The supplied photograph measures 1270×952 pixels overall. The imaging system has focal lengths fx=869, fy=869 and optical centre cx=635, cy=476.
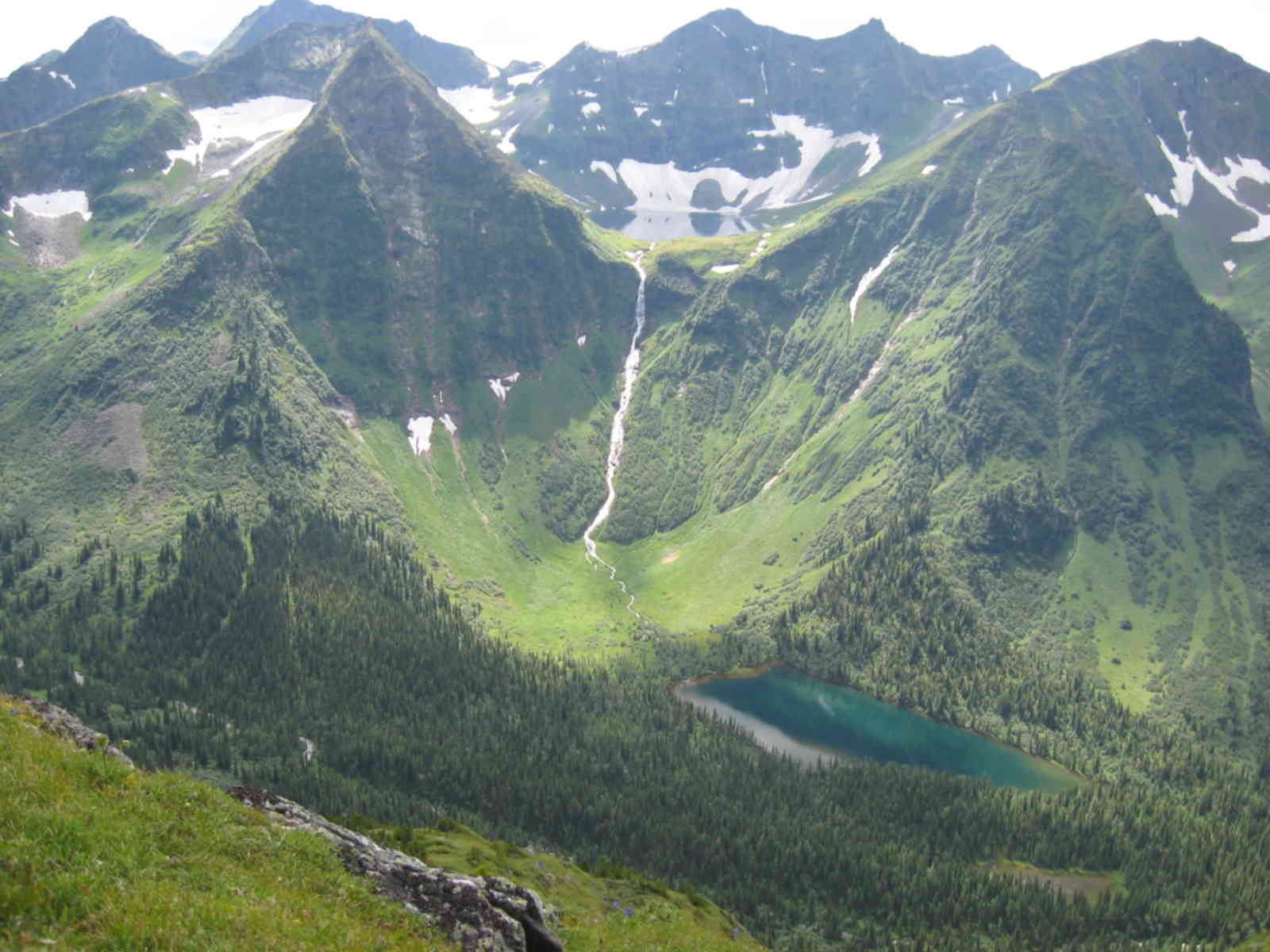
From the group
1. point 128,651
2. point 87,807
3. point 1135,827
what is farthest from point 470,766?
point 87,807

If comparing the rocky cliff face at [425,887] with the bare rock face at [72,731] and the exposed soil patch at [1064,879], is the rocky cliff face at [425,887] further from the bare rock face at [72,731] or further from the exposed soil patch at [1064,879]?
the exposed soil patch at [1064,879]

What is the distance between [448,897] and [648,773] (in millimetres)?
123504

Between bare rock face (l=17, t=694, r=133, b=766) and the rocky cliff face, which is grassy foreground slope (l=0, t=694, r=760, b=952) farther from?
the rocky cliff face

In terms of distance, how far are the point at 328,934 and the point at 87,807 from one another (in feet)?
31.8

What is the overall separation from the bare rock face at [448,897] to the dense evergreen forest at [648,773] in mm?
91333

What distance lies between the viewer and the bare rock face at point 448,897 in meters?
35.8

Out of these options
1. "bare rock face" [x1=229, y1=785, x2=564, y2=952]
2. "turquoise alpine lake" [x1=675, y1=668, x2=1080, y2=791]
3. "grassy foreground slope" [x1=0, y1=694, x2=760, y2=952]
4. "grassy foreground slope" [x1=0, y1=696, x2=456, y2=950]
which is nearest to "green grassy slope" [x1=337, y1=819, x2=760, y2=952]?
"bare rock face" [x1=229, y1=785, x2=564, y2=952]

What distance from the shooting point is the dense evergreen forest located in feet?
425

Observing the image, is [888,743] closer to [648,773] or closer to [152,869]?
[648,773]

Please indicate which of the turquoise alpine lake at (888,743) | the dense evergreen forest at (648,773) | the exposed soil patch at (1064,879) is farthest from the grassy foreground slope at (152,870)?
the turquoise alpine lake at (888,743)

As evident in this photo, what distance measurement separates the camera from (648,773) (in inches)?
6102

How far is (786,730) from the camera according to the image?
616 feet

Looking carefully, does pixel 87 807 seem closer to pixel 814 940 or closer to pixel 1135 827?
pixel 814 940

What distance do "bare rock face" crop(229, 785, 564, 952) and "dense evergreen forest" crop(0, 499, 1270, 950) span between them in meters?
91.3
